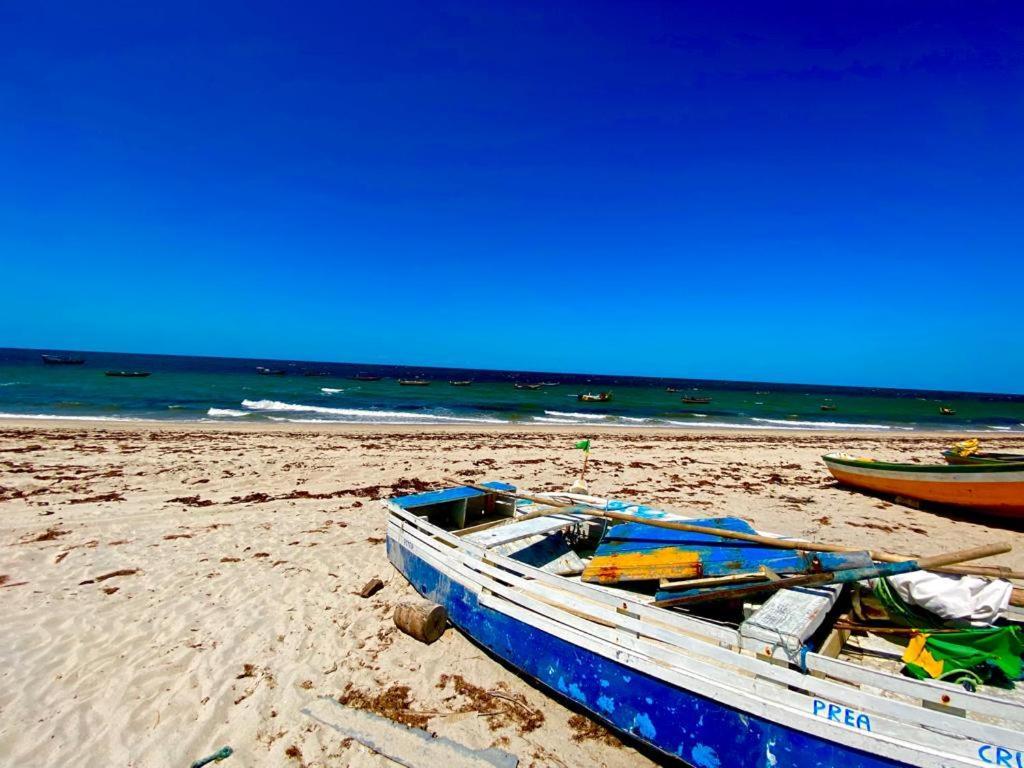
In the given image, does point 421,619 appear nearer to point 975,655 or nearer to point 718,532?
→ point 718,532

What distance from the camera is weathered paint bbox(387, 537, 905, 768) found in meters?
3.12

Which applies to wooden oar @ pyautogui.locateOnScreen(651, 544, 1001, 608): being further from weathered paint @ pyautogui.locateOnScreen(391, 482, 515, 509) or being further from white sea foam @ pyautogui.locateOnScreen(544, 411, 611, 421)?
white sea foam @ pyautogui.locateOnScreen(544, 411, 611, 421)

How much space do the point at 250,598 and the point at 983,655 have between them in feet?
25.1

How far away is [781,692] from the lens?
328cm

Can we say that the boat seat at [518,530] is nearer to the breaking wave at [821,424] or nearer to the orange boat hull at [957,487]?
the orange boat hull at [957,487]

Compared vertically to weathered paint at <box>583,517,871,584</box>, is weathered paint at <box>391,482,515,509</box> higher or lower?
lower

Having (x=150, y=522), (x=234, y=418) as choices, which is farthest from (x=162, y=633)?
(x=234, y=418)

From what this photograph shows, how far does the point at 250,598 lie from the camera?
6.54 meters

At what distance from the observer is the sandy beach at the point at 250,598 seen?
4.20 metres

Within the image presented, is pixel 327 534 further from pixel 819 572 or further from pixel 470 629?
pixel 819 572

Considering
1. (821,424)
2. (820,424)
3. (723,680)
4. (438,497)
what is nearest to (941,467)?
(723,680)

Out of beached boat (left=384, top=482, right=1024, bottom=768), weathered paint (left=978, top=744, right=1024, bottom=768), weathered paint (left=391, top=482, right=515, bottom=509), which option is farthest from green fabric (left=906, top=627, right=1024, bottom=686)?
weathered paint (left=391, top=482, right=515, bottom=509)

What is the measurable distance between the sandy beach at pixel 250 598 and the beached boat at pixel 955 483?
0.47 meters

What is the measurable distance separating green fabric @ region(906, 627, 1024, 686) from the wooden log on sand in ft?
14.4
